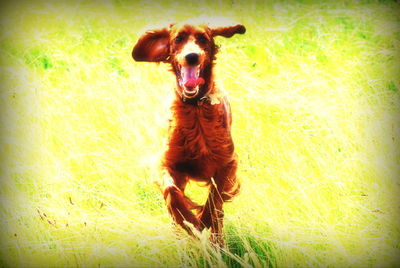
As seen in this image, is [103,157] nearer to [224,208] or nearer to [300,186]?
[224,208]

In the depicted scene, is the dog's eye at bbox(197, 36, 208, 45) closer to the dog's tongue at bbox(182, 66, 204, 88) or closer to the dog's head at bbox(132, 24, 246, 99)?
the dog's head at bbox(132, 24, 246, 99)

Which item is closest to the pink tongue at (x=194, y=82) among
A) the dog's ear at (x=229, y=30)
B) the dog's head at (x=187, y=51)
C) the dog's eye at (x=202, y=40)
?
the dog's head at (x=187, y=51)

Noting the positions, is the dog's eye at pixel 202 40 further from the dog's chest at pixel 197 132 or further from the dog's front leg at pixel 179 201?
the dog's front leg at pixel 179 201

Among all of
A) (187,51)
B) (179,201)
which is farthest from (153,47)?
(179,201)

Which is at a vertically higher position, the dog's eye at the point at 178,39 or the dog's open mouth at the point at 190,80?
the dog's eye at the point at 178,39

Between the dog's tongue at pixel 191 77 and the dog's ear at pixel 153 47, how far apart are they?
23 centimetres

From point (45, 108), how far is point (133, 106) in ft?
2.31

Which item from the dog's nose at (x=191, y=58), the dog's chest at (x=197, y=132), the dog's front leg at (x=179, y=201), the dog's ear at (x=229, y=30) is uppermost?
the dog's ear at (x=229, y=30)

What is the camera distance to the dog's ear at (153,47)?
340 centimetres

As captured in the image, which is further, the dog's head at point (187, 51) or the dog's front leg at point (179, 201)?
the dog's front leg at point (179, 201)

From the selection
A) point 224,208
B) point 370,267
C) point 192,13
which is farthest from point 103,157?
point 370,267

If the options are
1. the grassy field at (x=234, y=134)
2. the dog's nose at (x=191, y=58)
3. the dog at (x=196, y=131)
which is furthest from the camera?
the grassy field at (x=234, y=134)

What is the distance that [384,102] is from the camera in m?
3.78

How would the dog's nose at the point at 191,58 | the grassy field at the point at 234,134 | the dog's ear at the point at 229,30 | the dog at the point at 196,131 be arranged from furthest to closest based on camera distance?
the grassy field at the point at 234,134, the dog's ear at the point at 229,30, the dog at the point at 196,131, the dog's nose at the point at 191,58
